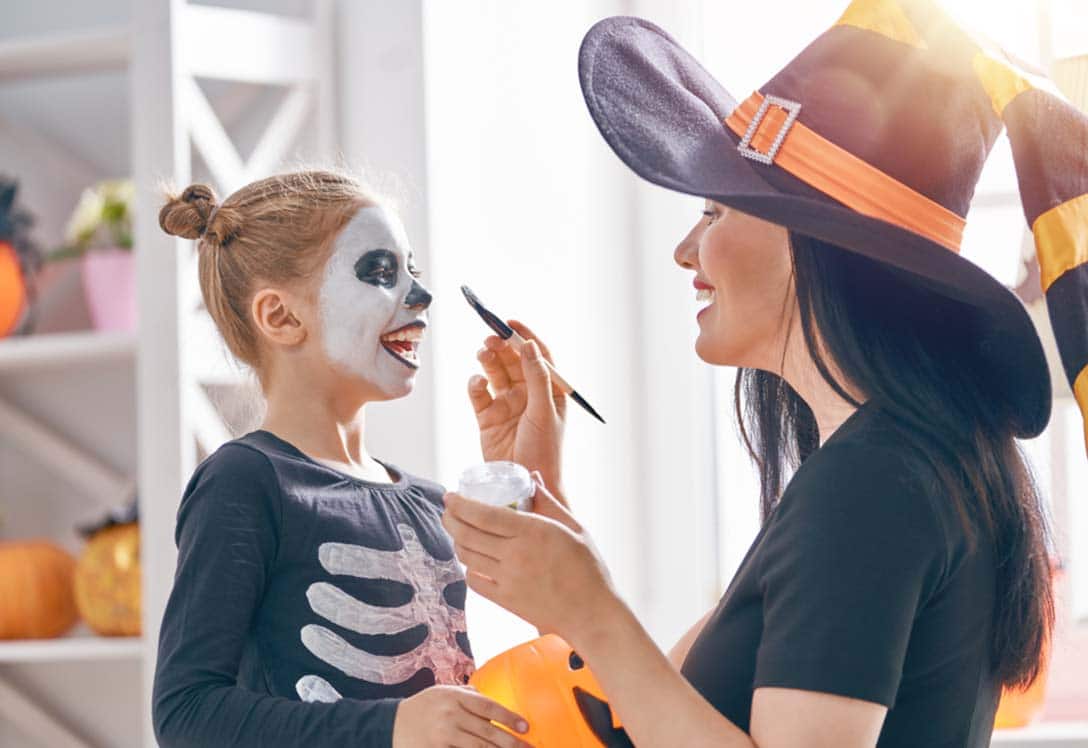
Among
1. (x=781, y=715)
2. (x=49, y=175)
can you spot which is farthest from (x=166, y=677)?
(x=49, y=175)

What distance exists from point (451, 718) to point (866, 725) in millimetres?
321

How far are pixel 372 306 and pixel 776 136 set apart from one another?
0.46 metres

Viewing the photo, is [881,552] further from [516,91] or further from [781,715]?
[516,91]

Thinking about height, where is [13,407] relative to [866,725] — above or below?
above

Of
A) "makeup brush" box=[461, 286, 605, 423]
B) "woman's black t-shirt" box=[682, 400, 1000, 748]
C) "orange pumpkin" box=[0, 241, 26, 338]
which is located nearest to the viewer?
"woman's black t-shirt" box=[682, 400, 1000, 748]

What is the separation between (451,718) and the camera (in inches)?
37.9

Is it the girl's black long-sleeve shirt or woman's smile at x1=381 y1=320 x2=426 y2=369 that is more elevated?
woman's smile at x1=381 y1=320 x2=426 y2=369

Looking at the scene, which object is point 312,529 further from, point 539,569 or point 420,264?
point 420,264

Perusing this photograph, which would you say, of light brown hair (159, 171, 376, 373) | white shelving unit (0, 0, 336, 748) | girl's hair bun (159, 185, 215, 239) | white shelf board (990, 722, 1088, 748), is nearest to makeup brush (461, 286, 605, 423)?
light brown hair (159, 171, 376, 373)

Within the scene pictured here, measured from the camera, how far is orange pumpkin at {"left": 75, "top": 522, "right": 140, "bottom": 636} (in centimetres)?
163

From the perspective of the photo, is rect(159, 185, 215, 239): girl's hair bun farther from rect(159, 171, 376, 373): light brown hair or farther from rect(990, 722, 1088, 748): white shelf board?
rect(990, 722, 1088, 748): white shelf board

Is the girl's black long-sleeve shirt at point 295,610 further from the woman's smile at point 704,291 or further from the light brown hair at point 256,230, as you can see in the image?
the woman's smile at point 704,291

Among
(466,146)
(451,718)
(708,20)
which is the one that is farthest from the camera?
(708,20)

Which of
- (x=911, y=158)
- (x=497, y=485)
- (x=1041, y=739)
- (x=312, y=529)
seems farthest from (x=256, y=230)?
(x=1041, y=739)
